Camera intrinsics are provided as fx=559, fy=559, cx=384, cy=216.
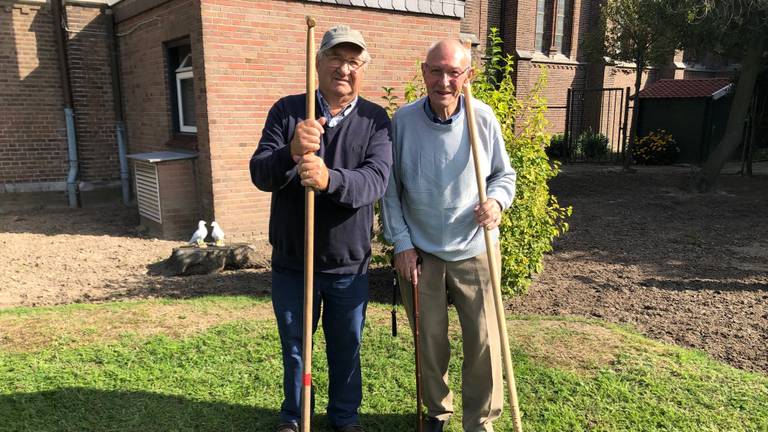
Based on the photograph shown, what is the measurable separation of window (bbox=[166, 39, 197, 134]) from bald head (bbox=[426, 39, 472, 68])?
7.17 meters

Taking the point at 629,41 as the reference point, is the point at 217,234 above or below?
below

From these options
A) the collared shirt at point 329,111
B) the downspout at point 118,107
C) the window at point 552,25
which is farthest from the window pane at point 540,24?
the collared shirt at point 329,111

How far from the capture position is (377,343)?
4422mm

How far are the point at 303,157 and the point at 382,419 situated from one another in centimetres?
184

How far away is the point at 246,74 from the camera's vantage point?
8.09 metres

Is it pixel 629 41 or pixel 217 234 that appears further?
pixel 629 41

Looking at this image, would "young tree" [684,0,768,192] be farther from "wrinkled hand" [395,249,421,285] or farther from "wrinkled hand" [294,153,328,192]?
"wrinkled hand" [294,153,328,192]

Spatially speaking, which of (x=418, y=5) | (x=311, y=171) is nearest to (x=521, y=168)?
(x=311, y=171)

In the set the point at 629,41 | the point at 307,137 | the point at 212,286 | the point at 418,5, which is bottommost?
the point at 212,286

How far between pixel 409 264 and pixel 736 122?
1250 cm

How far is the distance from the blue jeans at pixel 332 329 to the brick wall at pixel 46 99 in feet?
31.4

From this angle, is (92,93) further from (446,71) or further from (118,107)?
(446,71)

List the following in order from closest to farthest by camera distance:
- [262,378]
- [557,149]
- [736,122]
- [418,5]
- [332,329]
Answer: [332,329] < [262,378] < [418,5] < [736,122] < [557,149]

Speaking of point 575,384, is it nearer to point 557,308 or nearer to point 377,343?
point 377,343
